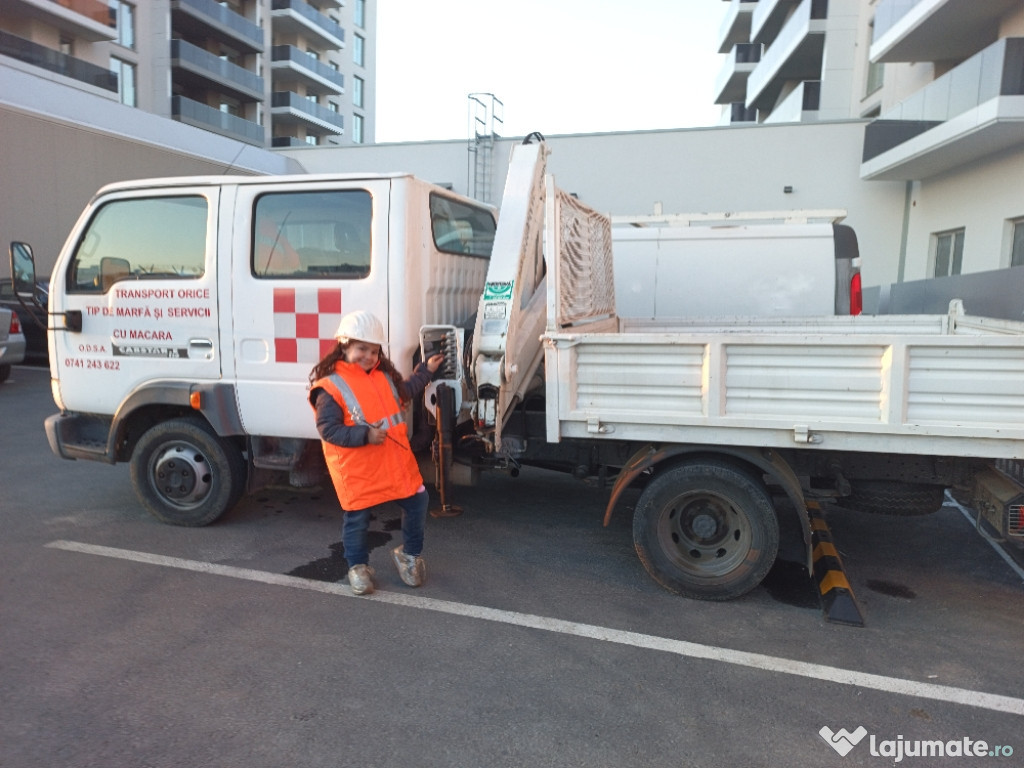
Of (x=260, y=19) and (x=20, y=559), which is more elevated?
(x=260, y=19)

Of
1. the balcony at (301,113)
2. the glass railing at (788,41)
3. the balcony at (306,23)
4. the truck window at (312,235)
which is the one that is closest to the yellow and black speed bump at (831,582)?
the truck window at (312,235)

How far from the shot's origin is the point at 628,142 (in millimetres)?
16953

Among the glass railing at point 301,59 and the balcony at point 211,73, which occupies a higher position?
the glass railing at point 301,59

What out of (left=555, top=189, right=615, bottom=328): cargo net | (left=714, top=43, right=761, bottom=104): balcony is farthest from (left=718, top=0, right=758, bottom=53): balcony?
(left=555, top=189, right=615, bottom=328): cargo net

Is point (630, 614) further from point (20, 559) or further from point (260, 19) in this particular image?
point (260, 19)

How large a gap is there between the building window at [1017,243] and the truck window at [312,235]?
488 inches

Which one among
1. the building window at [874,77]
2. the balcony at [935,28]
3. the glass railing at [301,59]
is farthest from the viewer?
the glass railing at [301,59]

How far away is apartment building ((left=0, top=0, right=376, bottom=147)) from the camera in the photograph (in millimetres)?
28641

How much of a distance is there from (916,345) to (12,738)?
13.5 ft

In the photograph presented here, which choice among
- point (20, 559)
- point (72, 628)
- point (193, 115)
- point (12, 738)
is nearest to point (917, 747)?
point (12, 738)

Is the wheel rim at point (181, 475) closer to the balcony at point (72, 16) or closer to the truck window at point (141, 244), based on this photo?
the truck window at point (141, 244)

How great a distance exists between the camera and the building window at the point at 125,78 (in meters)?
32.4

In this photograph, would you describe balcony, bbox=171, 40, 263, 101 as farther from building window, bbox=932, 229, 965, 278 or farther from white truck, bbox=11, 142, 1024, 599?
white truck, bbox=11, 142, 1024, 599

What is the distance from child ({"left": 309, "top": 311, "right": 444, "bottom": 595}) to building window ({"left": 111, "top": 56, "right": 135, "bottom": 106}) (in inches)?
1382
